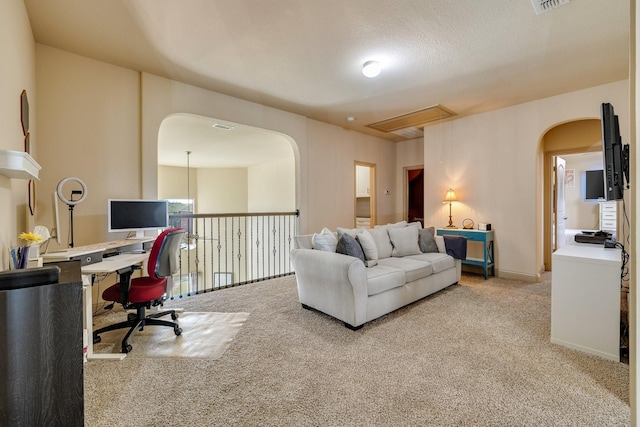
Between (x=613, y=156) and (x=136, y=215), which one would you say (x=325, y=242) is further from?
(x=613, y=156)

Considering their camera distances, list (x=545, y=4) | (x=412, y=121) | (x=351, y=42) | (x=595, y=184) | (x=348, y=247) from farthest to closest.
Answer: (x=412, y=121) < (x=595, y=184) < (x=348, y=247) < (x=351, y=42) < (x=545, y=4)

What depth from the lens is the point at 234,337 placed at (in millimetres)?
2523

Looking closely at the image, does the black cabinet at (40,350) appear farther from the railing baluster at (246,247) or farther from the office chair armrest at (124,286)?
the railing baluster at (246,247)

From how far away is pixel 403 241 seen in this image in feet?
12.6

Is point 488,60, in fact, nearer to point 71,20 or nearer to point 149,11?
point 149,11

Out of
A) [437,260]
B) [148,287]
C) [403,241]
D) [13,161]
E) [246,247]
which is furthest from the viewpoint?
[246,247]

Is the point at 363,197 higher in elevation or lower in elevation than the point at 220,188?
lower

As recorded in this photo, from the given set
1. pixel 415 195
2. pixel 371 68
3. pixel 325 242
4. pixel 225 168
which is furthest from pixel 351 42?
pixel 225 168

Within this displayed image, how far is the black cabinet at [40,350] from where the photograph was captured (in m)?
0.81

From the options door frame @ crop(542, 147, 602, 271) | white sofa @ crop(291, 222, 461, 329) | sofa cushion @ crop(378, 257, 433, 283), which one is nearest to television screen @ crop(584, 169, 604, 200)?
door frame @ crop(542, 147, 602, 271)

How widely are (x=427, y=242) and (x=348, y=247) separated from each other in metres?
1.57

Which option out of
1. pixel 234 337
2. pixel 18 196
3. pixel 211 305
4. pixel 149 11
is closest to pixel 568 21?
pixel 149 11

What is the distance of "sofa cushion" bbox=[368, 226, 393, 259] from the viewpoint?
12.1ft

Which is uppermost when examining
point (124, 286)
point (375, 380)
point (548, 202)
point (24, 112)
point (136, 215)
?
point (24, 112)
